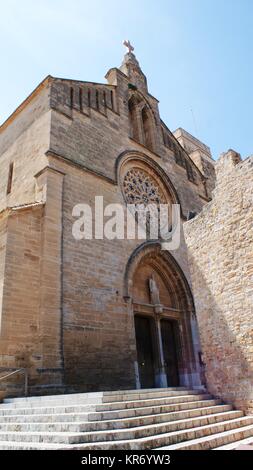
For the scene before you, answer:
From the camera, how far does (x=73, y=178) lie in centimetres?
982

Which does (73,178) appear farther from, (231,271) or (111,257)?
(231,271)

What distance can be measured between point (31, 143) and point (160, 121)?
7271mm

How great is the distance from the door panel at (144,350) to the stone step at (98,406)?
4.23 meters


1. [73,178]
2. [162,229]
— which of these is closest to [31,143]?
[73,178]

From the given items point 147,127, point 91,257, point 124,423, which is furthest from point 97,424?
point 147,127

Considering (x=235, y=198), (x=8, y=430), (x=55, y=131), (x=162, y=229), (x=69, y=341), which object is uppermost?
(x=55, y=131)

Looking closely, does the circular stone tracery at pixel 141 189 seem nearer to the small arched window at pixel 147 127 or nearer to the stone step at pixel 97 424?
the small arched window at pixel 147 127

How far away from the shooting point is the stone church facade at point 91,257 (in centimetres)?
734

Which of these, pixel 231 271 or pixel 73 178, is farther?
pixel 73 178

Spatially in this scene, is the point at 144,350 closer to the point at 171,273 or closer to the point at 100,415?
the point at 171,273

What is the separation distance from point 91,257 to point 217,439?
5831 mm

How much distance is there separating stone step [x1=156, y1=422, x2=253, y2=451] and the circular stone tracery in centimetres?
830

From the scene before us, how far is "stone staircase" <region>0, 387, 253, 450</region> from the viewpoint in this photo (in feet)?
11.2

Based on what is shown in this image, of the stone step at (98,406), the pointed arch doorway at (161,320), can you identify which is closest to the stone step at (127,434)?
the stone step at (98,406)
